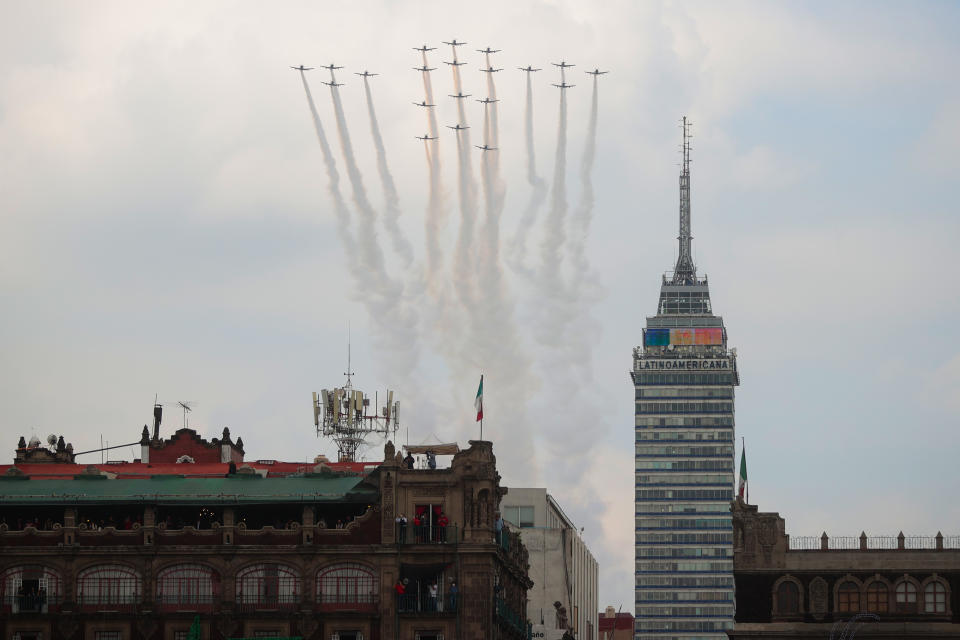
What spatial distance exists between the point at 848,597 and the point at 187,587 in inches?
2077

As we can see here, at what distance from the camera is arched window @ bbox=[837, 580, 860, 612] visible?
139000mm

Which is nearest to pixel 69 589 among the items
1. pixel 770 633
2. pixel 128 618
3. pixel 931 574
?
pixel 128 618

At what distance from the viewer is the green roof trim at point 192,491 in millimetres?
137750

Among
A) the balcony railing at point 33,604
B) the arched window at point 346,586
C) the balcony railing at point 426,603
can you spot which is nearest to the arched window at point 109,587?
the balcony railing at point 33,604

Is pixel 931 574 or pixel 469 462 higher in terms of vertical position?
pixel 469 462

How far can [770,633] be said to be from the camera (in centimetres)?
13800

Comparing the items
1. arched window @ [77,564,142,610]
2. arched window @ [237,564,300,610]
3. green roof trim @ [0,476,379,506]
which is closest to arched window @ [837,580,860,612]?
green roof trim @ [0,476,379,506]

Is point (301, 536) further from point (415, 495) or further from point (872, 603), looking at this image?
point (872, 603)

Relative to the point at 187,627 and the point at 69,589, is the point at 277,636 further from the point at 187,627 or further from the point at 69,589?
the point at 69,589

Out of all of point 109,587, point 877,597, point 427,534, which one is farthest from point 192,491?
point 877,597

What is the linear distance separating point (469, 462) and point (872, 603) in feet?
114

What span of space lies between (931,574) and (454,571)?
38.6 meters

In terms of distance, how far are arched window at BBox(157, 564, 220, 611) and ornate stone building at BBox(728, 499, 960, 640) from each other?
1633 inches

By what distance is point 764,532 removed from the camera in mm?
141125
